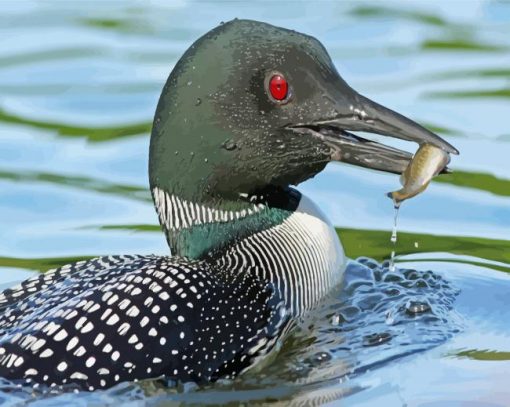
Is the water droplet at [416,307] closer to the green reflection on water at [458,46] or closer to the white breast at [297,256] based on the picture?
the white breast at [297,256]

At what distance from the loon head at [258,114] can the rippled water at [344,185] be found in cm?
80

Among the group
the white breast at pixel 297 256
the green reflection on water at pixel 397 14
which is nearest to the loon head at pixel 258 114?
the white breast at pixel 297 256

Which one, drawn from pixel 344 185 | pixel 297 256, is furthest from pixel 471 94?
pixel 297 256

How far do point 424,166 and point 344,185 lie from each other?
2481 mm

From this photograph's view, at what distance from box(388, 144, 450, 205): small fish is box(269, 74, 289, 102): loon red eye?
60 cm

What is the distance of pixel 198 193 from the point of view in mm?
7336

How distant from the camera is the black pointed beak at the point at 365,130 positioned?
716 cm

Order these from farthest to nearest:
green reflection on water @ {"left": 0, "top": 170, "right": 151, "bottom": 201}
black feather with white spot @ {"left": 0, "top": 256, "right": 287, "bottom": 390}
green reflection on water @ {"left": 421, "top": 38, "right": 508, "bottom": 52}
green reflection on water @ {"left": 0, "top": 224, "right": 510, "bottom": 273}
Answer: green reflection on water @ {"left": 421, "top": 38, "right": 508, "bottom": 52}, green reflection on water @ {"left": 0, "top": 170, "right": 151, "bottom": 201}, green reflection on water @ {"left": 0, "top": 224, "right": 510, "bottom": 273}, black feather with white spot @ {"left": 0, "top": 256, "right": 287, "bottom": 390}

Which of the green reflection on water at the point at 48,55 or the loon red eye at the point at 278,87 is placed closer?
the loon red eye at the point at 278,87

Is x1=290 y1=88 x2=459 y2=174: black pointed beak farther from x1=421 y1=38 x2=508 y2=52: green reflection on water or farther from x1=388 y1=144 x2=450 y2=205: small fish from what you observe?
x1=421 y1=38 x2=508 y2=52: green reflection on water

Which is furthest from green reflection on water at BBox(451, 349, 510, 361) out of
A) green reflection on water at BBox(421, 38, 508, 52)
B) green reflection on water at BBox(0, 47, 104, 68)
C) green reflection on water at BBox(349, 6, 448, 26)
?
green reflection on water at BBox(0, 47, 104, 68)

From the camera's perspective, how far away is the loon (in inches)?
265

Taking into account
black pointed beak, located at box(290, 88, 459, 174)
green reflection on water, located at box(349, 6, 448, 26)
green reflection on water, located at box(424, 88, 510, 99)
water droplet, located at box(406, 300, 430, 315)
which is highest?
green reflection on water, located at box(349, 6, 448, 26)

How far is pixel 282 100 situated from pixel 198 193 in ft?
1.78
